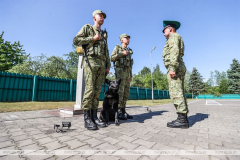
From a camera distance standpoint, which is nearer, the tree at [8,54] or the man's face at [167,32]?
the man's face at [167,32]

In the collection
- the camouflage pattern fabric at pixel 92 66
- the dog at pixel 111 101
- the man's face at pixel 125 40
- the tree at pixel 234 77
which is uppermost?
the tree at pixel 234 77

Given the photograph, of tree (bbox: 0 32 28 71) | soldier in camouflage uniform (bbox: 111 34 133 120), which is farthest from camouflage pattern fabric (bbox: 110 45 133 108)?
Result: tree (bbox: 0 32 28 71)

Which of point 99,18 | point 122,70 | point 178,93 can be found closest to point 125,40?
point 122,70

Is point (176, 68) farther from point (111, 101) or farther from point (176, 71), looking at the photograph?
point (111, 101)

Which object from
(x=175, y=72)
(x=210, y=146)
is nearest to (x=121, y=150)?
(x=210, y=146)

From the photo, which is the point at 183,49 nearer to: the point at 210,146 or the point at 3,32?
the point at 210,146

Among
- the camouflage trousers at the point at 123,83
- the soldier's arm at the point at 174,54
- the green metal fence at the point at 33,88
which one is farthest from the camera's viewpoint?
the green metal fence at the point at 33,88

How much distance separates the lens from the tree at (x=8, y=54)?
2300cm

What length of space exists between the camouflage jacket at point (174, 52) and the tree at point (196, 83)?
53481 millimetres

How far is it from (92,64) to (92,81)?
39cm

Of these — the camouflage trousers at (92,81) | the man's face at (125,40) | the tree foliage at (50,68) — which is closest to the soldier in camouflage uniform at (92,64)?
the camouflage trousers at (92,81)

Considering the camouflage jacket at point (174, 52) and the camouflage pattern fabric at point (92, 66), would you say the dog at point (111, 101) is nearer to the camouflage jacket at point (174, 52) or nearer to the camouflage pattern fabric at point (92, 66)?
the camouflage pattern fabric at point (92, 66)

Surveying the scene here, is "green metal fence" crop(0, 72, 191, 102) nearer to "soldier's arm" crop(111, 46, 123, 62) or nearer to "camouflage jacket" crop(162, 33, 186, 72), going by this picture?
"soldier's arm" crop(111, 46, 123, 62)

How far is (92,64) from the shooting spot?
2660 millimetres
